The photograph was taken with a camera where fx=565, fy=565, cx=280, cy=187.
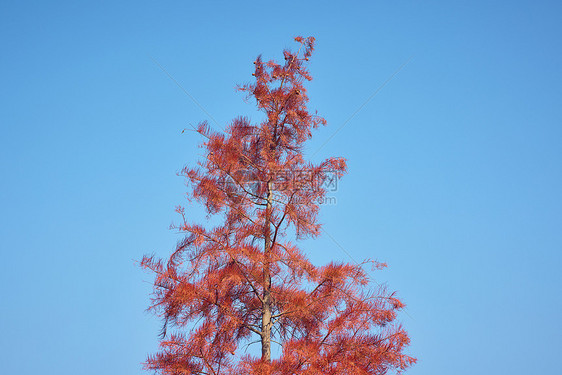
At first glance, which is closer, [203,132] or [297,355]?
[297,355]

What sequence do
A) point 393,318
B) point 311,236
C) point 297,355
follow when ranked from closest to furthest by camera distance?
1. point 297,355
2. point 393,318
3. point 311,236

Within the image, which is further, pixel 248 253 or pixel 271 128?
pixel 271 128

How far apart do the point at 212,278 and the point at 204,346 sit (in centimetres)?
122

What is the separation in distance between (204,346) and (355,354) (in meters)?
2.75

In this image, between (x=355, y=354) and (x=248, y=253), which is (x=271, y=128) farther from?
(x=355, y=354)

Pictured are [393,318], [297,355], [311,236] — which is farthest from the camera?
[311,236]

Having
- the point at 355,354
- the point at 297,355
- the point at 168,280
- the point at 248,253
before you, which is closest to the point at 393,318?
the point at 355,354

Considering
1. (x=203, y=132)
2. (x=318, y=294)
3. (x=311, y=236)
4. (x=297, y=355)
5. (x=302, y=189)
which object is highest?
(x=203, y=132)

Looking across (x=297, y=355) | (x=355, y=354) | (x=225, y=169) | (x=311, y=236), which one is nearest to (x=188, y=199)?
(x=225, y=169)

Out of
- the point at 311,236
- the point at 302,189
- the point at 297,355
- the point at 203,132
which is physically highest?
the point at 203,132

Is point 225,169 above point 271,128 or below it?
below

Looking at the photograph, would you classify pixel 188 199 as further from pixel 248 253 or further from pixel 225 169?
pixel 248 253

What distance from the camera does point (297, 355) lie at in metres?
9.98

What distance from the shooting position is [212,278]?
1017 cm
